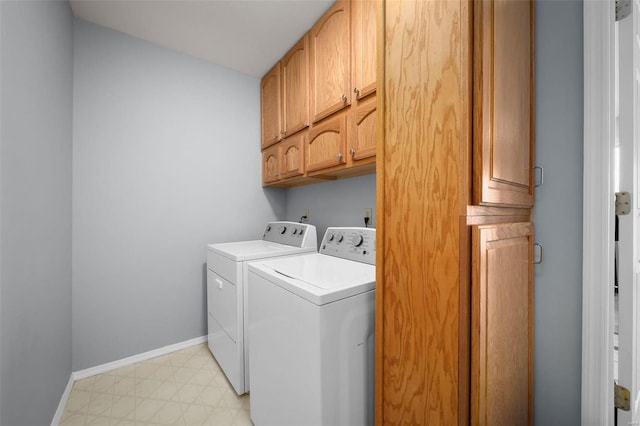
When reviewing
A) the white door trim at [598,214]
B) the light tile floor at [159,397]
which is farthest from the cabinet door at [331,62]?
the light tile floor at [159,397]

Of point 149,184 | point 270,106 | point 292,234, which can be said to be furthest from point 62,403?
point 270,106

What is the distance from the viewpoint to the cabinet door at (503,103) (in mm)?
738

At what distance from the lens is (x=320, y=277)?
1.16 m

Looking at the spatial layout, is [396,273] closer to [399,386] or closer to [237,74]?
[399,386]

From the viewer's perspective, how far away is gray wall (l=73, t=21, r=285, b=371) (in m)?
1.85

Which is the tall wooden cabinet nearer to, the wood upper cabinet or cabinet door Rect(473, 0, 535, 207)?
cabinet door Rect(473, 0, 535, 207)

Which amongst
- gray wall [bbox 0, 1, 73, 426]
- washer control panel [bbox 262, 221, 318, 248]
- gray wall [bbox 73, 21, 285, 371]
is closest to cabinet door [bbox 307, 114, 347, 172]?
washer control panel [bbox 262, 221, 318, 248]

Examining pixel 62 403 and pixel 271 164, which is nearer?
pixel 62 403

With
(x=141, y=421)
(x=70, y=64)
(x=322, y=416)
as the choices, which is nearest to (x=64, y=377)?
(x=141, y=421)

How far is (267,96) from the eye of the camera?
244 centimetres

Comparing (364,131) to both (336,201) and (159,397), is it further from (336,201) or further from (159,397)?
(159,397)

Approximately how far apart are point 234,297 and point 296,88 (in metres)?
1.54

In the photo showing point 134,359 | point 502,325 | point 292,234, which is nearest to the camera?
point 502,325

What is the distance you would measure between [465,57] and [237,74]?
224 centimetres
